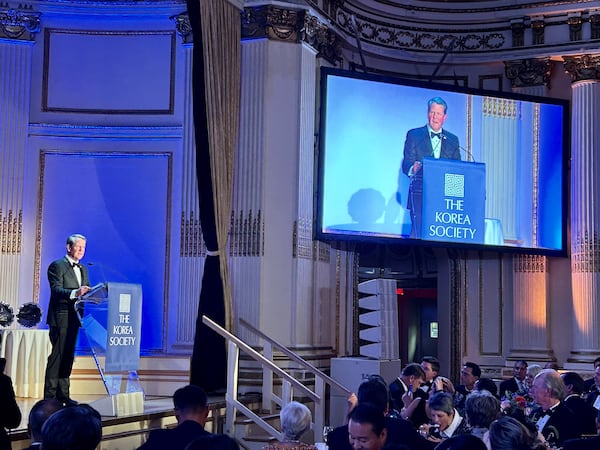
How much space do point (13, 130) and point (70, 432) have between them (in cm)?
825

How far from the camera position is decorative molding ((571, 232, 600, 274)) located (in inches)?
479

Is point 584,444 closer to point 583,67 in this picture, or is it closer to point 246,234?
point 246,234

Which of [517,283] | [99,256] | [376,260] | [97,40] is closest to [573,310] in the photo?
[517,283]

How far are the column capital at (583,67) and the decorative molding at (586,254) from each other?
6.68 feet

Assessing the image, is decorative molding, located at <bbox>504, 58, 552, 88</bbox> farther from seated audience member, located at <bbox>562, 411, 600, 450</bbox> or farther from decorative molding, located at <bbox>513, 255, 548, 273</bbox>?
seated audience member, located at <bbox>562, 411, 600, 450</bbox>

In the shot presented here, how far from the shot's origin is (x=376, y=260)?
43.4ft

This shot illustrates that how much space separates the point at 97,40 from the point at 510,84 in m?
5.46

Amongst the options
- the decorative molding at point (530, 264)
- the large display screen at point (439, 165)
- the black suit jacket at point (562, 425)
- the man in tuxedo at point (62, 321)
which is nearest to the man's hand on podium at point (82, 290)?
the man in tuxedo at point (62, 321)

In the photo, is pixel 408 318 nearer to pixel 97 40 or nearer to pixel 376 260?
pixel 376 260

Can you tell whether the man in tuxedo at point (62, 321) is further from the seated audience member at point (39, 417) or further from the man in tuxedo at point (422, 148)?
the man in tuxedo at point (422, 148)

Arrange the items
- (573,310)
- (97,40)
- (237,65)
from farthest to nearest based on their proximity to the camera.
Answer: (573,310) → (97,40) → (237,65)

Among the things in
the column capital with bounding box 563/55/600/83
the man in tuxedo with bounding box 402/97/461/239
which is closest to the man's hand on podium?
the man in tuxedo with bounding box 402/97/461/239

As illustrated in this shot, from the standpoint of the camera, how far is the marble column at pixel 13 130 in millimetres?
10836

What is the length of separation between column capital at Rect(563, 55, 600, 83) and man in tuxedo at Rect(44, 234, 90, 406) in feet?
24.5
